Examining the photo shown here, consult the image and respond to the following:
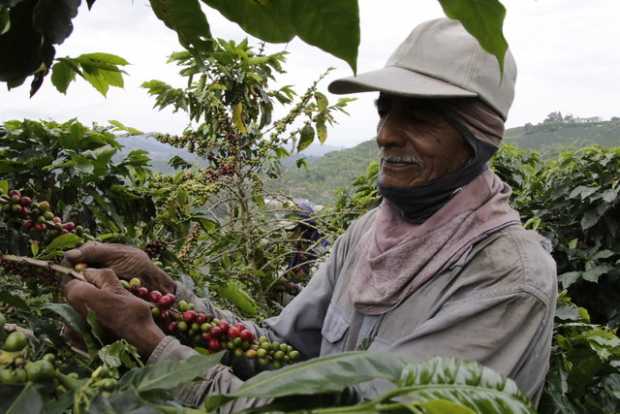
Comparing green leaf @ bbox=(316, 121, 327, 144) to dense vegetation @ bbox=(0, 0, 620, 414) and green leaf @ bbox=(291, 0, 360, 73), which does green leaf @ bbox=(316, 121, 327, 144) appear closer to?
dense vegetation @ bbox=(0, 0, 620, 414)

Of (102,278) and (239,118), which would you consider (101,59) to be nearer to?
(102,278)

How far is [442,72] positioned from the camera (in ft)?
5.63

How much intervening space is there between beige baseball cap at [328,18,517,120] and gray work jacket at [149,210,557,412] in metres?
0.43

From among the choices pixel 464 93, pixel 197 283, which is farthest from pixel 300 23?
pixel 197 283

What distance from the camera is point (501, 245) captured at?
164cm

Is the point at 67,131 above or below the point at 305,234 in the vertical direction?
above

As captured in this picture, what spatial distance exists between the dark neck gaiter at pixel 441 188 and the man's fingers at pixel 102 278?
0.90 meters

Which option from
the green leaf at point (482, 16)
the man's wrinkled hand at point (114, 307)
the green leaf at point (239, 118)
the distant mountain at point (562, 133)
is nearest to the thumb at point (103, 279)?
the man's wrinkled hand at point (114, 307)

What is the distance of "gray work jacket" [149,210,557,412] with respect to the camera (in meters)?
1.48

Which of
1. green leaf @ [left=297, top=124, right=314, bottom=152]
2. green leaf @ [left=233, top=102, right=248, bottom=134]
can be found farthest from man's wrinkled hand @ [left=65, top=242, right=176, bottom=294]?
green leaf @ [left=297, top=124, right=314, bottom=152]

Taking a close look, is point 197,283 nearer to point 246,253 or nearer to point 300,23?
point 246,253

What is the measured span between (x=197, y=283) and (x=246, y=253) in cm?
125

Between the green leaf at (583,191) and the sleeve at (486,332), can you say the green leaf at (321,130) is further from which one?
the sleeve at (486,332)

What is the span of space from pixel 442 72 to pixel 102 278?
3.65 feet
